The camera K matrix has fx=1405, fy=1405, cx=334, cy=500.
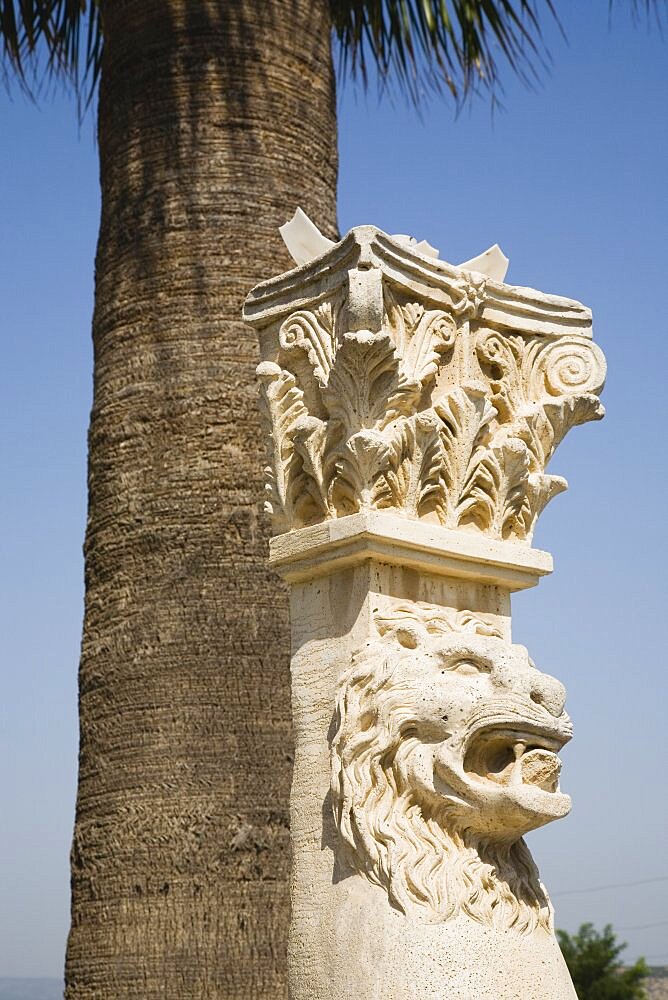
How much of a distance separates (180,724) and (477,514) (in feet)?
7.96

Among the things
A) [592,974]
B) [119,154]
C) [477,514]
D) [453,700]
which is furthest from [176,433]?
[592,974]

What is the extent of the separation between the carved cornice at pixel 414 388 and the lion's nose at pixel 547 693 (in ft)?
1.90

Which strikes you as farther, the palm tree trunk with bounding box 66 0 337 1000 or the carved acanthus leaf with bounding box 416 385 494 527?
the palm tree trunk with bounding box 66 0 337 1000

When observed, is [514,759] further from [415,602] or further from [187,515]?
[187,515]

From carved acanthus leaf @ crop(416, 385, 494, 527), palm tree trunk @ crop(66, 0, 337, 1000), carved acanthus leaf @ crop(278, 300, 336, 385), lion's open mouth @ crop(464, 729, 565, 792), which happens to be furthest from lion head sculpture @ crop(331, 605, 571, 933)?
palm tree trunk @ crop(66, 0, 337, 1000)

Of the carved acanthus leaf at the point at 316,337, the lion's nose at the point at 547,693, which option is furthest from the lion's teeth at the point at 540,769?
the carved acanthus leaf at the point at 316,337

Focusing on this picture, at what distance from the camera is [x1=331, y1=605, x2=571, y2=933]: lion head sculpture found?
388 cm

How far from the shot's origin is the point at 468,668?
409cm

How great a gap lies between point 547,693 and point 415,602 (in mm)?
490

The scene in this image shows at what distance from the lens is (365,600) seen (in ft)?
13.6

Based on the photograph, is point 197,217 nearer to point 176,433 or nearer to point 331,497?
point 176,433

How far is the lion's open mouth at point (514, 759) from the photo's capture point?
13.0 feet

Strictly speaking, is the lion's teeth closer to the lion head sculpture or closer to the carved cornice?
the lion head sculpture

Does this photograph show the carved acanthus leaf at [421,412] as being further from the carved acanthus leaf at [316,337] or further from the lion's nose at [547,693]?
the lion's nose at [547,693]
